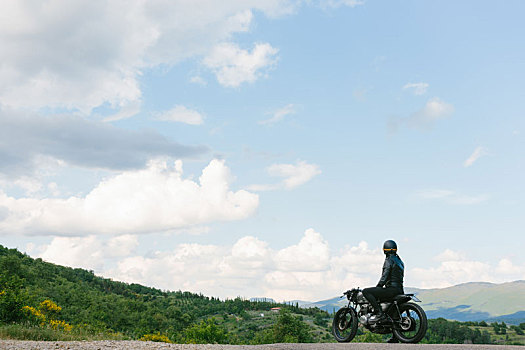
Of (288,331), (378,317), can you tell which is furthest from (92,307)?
(378,317)

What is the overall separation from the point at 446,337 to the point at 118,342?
36403mm

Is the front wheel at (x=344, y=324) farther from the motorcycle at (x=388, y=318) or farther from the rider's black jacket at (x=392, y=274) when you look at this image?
the rider's black jacket at (x=392, y=274)

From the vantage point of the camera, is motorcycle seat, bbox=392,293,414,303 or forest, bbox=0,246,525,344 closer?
motorcycle seat, bbox=392,293,414,303

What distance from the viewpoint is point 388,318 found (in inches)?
600

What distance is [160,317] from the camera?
84375mm

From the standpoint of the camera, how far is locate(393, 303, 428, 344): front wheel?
14.6 meters

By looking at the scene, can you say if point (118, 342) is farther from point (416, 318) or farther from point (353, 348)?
point (416, 318)

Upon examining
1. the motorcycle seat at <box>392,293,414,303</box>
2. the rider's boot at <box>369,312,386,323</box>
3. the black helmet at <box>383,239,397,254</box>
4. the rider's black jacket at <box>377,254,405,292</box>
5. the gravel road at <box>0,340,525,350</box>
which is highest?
the black helmet at <box>383,239,397,254</box>

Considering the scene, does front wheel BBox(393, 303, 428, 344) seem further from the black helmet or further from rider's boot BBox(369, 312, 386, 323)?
the black helmet

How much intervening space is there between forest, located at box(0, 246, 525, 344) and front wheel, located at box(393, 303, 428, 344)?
7.08 feet

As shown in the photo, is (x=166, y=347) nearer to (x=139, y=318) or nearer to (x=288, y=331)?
(x=288, y=331)

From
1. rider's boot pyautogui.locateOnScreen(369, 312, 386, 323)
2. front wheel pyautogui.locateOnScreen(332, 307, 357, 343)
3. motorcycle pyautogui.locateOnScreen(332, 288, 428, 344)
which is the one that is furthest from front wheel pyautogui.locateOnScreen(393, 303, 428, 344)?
front wheel pyautogui.locateOnScreen(332, 307, 357, 343)

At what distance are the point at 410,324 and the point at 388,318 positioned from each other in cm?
67

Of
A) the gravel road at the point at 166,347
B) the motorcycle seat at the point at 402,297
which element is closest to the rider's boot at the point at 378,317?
the motorcycle seat at the point at 402,297
